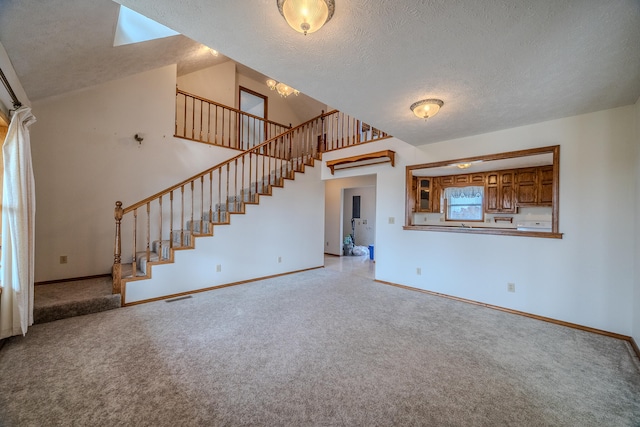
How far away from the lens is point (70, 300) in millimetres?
2893

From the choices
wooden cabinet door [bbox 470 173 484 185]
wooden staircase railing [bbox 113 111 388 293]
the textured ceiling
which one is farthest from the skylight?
wooden cabinet door [bbox 470 173 484 185]

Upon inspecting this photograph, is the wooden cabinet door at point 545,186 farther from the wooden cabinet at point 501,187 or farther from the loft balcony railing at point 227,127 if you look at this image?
the loft balcony railing at point 227,127

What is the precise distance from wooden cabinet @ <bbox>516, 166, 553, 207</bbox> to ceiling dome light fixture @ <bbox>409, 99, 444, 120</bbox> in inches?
96.8

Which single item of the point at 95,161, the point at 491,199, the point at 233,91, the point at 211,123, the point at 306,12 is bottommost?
the point at 491,199

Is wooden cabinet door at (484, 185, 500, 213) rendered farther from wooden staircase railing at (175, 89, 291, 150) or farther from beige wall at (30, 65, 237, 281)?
beige wall at (30, 65, 237, 281)

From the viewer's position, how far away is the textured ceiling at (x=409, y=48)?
4.68 ft

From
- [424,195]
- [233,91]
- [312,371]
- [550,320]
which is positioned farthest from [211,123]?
[550,320]

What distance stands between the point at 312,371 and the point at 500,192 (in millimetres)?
4296

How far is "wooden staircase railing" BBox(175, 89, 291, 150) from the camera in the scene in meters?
5.08

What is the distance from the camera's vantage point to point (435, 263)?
3961 millimetres

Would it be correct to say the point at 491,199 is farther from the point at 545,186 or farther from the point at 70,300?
the point at 70,300

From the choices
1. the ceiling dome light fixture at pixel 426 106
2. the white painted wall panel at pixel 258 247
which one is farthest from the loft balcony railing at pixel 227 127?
the ceiling dome light fixture at pixel 426 106

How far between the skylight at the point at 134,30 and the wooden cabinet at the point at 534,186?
574 centimetres

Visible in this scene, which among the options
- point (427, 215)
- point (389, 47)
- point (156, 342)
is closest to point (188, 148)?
point (156, 342)
